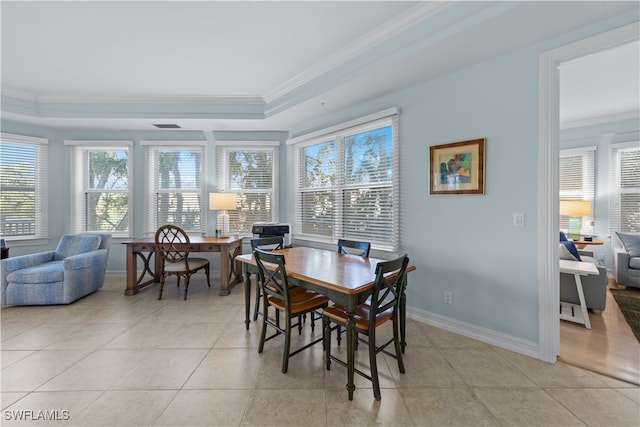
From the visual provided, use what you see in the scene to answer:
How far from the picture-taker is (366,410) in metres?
Answer: 1.55

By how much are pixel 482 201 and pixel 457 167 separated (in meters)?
0.40

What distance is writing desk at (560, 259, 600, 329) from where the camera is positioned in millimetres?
2576

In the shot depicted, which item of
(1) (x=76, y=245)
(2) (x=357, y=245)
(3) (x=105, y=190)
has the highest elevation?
(3) (x=105, y=190)

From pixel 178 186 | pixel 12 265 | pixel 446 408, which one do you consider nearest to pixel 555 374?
pixel 446 408

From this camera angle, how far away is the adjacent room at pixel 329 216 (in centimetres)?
171

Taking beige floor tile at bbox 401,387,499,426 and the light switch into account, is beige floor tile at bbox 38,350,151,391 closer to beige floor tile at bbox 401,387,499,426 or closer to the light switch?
beige floor tile at bbox 401,387,499,426

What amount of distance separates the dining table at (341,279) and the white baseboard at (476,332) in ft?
2.33

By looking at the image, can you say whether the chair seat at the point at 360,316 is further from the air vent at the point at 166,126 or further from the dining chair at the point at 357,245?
the air vent at the point at 166,126

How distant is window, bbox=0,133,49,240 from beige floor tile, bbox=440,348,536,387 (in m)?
6.06

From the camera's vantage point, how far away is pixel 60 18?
2145mm

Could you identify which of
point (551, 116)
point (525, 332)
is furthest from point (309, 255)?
point (551, 116)

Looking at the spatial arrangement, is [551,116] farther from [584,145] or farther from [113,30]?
[584,145]

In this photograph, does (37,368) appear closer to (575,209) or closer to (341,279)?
(341,279)

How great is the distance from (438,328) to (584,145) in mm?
4789
